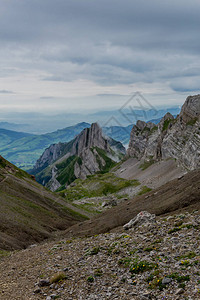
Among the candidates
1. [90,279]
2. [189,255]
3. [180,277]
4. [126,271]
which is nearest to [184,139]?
[189,255]

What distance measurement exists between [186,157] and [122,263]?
11495 cm

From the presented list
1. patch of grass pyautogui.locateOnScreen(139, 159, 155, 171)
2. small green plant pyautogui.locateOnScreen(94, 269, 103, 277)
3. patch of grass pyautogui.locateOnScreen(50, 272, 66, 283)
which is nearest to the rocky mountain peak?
patch of grass pyautogui.locateOnScreen(139, 159, 155, 171)

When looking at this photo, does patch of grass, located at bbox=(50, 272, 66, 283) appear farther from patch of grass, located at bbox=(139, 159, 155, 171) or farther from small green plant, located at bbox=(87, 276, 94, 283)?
patch of grass, located at bbox=(139, 159, 155, 171)

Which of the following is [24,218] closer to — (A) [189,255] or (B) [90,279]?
(B) [90,279]

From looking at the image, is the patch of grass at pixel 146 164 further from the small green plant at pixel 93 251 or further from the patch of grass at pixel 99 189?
the small green plant at pixel 93 251

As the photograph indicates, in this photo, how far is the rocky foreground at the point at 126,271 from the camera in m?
16.5

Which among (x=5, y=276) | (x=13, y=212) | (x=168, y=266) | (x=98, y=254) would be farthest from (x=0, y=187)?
(x=168, y=266)

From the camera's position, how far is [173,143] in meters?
158

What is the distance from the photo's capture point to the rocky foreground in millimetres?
16547

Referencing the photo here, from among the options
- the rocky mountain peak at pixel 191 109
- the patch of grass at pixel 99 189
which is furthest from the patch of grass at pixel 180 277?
the patch of grass at pixel 99 189

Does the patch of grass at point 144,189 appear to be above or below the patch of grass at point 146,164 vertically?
below

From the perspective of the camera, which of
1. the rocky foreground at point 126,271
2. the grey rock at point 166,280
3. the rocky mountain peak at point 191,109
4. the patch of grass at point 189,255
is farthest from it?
the rocky mountain peak at point 191,109

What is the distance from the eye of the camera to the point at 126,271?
2017 cm

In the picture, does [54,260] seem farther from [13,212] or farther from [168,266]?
[13,212]
